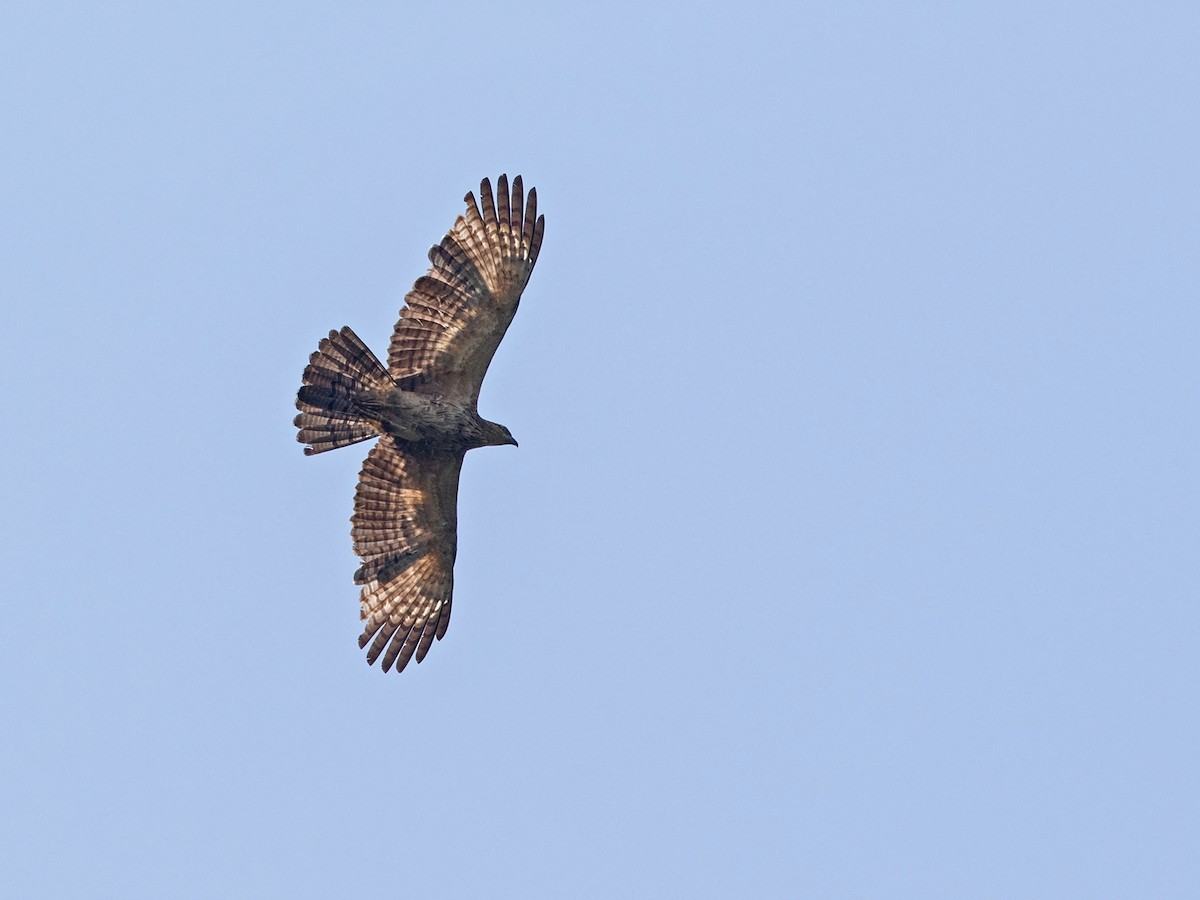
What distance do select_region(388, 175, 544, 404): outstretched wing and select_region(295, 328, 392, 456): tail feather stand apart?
520 mm

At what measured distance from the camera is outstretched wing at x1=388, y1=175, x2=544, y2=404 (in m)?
23.7

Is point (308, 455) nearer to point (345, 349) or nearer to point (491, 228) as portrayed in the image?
point (345, 349)

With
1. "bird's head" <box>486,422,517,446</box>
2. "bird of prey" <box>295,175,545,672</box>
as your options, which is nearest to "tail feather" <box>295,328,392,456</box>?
"bird of prey" <box>295,175,545,672</box>

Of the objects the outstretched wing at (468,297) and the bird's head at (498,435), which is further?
the bird's head at (498,435)

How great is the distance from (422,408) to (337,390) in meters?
1.04

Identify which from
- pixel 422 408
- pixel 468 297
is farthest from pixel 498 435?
pixel 468 297

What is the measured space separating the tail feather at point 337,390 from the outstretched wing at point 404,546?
782 millimetres

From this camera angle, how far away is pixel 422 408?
79.4ft

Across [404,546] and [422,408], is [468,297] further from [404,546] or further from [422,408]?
[404,546]

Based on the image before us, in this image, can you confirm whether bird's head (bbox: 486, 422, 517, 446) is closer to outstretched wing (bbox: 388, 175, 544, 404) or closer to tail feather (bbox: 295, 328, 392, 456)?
outstretched wing (bbox: 388, 175, 544, 404)

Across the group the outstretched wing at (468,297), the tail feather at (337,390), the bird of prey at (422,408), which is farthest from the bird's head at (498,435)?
the tail feather at (337,390)

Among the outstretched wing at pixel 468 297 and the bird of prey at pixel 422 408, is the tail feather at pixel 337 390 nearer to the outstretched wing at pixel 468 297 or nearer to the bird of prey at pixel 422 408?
the bird of prey at pixel 422 408

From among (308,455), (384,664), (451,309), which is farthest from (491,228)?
(384,664)

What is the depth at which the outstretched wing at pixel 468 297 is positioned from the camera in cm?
2373
